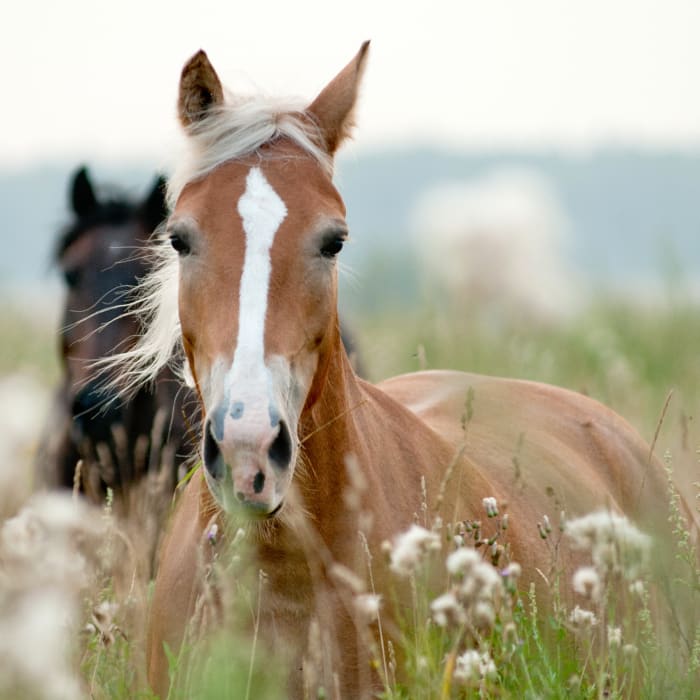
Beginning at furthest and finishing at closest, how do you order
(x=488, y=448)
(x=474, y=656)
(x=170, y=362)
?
(x=170, y=362)
(x=488, y=448)
(x=474, y=656)

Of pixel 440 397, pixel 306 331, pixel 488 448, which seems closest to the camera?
pixel 306 331

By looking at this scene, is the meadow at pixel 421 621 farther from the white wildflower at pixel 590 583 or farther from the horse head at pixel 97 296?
the horse head at pixel 97 296

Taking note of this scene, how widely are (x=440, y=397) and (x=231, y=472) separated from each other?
217cm

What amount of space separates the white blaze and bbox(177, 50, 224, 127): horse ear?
1.30 feet

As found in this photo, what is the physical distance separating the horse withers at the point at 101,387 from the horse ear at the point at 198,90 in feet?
6.79

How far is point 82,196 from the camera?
673 cm

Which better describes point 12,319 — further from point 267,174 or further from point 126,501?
point 267,174

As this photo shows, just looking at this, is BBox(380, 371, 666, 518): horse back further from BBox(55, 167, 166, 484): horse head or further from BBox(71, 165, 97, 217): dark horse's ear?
BBox(71, 165, 97, 217): dark horse's ear

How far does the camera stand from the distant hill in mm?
87438

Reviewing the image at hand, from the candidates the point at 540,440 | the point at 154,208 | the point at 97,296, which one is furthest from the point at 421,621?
the point at 154,208

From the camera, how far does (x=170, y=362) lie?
554 centimetres

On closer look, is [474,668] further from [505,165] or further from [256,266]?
[505,165]

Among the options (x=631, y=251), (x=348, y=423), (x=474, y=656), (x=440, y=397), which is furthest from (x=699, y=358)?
(x=631, y=251)

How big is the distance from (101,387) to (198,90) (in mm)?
2332
